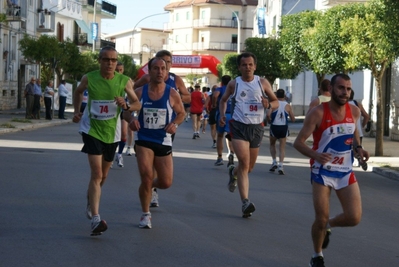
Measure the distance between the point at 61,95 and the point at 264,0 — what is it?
118 feet

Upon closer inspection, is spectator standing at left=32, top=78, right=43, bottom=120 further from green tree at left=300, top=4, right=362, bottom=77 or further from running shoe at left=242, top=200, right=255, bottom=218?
running shoe at left=242, top=200, right=255, bottom=218

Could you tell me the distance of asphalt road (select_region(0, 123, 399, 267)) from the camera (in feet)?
26.3

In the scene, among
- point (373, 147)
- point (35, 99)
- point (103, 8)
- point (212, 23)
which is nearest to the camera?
point (373, 147)

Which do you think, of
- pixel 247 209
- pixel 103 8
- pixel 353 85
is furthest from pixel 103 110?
pixel 103 8

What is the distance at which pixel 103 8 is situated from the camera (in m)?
88.9

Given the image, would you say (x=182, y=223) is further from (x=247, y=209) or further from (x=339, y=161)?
(x=339, y=161)

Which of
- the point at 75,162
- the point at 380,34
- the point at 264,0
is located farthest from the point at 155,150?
the point at 264,0

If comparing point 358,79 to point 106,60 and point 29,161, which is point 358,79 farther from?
point 106,60

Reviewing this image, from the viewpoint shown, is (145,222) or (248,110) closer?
(145,222)

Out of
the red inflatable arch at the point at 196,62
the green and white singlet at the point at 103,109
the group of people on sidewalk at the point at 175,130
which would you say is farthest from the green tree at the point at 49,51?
the green and white singlet at the point at 103,109

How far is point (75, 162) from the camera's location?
58.2ft

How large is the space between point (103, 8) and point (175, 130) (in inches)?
3176

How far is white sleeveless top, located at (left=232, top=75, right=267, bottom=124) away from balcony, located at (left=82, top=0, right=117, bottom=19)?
7232 centimetres

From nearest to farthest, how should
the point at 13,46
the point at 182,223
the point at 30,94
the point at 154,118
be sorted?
the point at 154,118 → the point at 182,223 → the point at 30,94 → the point at 13,46
